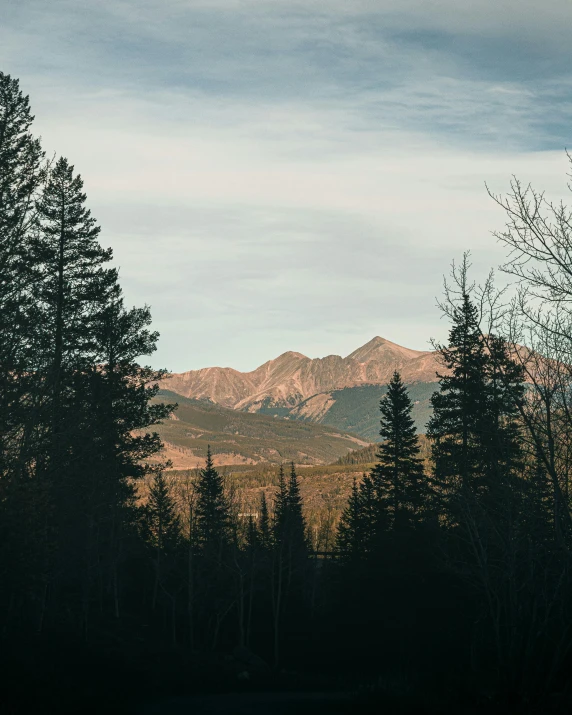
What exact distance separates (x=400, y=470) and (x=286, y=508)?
83.1 feet

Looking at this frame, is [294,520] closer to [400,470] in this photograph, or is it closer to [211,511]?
[211,511]

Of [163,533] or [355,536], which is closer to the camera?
[355,536]

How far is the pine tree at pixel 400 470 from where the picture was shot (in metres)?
40.9

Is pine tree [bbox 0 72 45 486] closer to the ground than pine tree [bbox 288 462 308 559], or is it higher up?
higher up

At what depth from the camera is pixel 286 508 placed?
6638 centimetres

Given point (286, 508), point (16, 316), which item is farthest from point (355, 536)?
point (16, 316)

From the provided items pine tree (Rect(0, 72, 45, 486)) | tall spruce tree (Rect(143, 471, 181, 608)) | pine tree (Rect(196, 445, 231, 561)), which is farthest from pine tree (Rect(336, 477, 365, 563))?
pine tree (Rect(0, 72, 45, 486))

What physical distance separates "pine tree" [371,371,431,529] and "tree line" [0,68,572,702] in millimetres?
133

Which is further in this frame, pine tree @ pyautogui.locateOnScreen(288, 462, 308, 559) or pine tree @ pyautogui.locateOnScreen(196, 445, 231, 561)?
pine tree @ pyautogui.locateOnScreen(288, 462, 308, 559)

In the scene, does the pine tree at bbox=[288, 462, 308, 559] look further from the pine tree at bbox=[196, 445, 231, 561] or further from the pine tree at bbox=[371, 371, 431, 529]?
the pine tree at bbox=[371, 371, 431, 529]

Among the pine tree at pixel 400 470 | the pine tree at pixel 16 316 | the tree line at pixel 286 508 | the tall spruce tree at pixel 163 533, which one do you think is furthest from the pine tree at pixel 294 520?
the pine tree at pixel 16 316

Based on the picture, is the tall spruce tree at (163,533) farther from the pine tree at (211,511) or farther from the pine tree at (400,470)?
the pine tree at (400,470)

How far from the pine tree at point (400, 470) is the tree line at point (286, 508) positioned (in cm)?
13

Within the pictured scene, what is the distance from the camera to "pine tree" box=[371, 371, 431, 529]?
4091 centimetres
